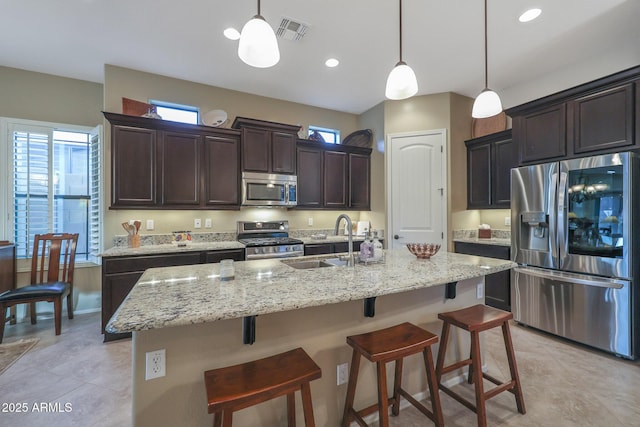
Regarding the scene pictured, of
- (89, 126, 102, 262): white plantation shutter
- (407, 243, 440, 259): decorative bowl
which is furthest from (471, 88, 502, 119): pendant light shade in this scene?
(89, 126, 102, 262): white plantation shutter

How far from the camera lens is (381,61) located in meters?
3.31

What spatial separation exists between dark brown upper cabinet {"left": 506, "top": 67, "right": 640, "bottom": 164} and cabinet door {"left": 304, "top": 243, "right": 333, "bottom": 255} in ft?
8.39

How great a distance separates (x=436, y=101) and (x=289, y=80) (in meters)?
2.18

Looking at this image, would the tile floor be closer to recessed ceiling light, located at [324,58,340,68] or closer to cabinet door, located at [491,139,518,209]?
cabinet door, located at [491,139,518,209]

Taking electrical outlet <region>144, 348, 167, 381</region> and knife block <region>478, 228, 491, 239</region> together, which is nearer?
electrical outlet <region>144, 348, 167, 381</region>

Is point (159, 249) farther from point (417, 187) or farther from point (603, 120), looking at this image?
point (603, 120)

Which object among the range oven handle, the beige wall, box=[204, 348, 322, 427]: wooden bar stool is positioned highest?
the beige wall

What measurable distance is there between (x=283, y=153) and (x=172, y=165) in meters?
1.40

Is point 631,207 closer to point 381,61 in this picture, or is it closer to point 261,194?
point 381,61

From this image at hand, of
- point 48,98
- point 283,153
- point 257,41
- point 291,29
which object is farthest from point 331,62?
point 48,98

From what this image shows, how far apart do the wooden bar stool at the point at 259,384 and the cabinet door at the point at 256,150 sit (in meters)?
2.81

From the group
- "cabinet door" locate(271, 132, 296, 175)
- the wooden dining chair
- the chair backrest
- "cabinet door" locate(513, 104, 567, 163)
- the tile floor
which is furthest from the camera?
"cabinet door" locate(271, 132, 296, 175)

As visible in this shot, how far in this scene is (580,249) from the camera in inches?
105

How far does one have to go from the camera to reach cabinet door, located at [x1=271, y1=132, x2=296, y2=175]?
3836 millimetres
